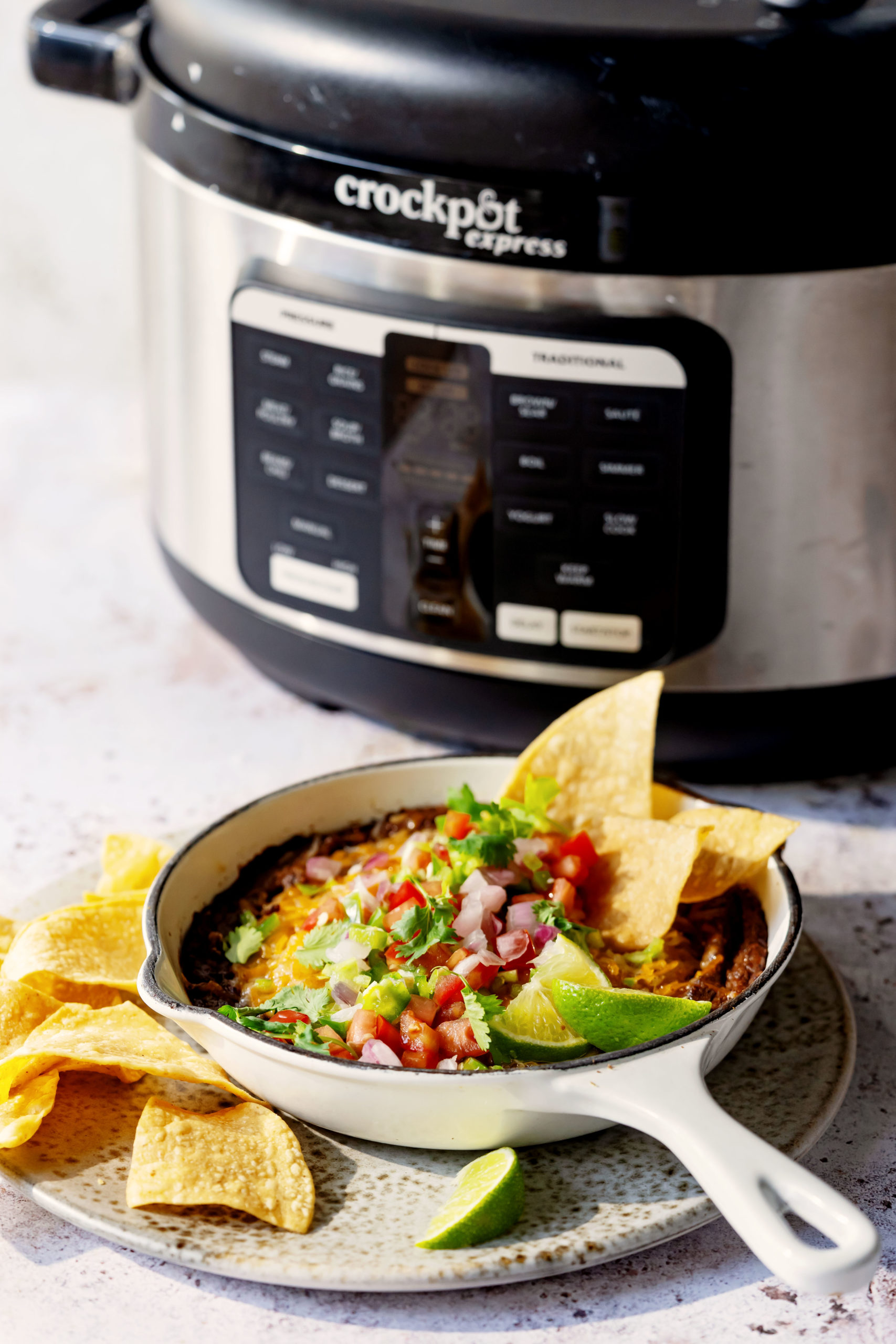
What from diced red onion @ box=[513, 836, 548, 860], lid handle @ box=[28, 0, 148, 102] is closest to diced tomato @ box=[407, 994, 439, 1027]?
diced red onion @ box=[513, 836, 548, 860]

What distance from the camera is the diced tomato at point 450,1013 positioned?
0.69 m

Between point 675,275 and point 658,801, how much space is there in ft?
0.91

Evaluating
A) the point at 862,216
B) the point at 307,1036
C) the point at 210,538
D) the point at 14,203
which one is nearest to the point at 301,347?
the point at 210,538

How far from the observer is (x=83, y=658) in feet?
3.98

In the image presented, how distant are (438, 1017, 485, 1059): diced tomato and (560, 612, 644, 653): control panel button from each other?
12.9 inches

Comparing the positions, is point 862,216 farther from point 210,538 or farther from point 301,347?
point 210,538

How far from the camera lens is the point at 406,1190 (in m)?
0.68

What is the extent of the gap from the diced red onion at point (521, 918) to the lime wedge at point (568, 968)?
2 centimetres

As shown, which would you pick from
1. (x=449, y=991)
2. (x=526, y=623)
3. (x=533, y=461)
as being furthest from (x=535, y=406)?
(x=449, y=991)

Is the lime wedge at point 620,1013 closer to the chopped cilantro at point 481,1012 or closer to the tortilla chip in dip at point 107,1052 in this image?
the chopped cilantro at point 481,1012

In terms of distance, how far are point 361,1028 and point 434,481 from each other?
379mm

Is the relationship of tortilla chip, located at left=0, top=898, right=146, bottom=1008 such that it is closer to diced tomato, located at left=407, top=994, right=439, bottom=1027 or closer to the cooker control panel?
diced tomato, located at left=407, top=994, right=439, bottom=1027

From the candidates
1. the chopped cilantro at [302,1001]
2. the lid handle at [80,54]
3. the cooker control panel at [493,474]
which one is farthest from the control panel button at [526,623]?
the lid handle at [80,54]

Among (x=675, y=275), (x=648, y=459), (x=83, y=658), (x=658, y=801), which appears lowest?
(x=83, y=658)
